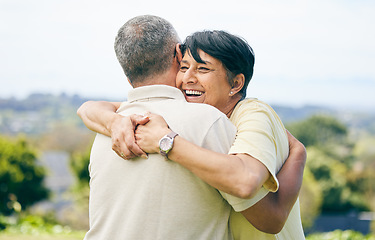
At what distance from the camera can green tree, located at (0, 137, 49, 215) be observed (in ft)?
91.2

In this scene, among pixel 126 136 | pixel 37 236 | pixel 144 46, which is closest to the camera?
pixel 126 136

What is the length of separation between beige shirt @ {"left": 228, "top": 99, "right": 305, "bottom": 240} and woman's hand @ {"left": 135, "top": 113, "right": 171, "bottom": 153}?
0.31m

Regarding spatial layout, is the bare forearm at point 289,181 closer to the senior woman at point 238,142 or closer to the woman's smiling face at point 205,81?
the senior woman at point 238,142

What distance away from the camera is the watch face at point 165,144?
1.92 metres

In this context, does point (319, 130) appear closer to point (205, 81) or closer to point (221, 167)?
point (205, 81)

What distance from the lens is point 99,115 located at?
2.37m

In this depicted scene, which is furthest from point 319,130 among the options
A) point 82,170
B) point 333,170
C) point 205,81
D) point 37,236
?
point 205,81

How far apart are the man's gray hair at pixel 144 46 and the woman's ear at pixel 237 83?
456 millimetres

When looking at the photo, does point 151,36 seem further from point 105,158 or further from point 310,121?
point 310,121

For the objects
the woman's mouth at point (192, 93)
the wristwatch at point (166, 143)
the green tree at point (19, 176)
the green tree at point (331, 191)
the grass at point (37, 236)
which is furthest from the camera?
the green tree at point (331, 191)

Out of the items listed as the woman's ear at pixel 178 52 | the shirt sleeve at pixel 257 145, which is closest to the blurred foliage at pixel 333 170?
the woman's ear at pixel 178 52

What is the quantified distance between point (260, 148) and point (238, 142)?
0.10 meters

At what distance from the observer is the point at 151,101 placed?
7.15 feet

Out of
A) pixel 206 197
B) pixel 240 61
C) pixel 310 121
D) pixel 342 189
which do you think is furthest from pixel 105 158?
pixel 310 121
